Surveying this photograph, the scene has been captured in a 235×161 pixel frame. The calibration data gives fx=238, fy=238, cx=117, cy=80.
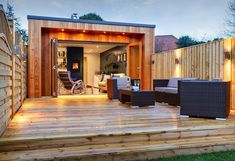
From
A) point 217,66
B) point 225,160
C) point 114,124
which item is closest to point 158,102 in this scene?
point 217,66

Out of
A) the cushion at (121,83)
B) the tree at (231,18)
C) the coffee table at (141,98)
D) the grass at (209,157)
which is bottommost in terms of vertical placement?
the grass at (209,157)

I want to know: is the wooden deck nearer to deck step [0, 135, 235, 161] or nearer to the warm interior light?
deck step [0, 135, 235, 161]

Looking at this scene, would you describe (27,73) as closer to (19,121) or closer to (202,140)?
(19,121)

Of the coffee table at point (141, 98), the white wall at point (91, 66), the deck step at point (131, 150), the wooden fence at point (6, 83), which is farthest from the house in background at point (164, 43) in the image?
the deck step at point (131, 150)

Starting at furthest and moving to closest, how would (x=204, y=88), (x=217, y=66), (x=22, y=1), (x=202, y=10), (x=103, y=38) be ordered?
(x=202, y=10)
(x=22, y=1)
(x=103, y=38)
(x=217, y=66)
(x=204, y=88)

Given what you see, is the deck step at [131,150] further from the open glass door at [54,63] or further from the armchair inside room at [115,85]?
the open glass door at [54,63]

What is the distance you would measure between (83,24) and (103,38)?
1.13 m

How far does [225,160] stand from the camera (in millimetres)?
2834

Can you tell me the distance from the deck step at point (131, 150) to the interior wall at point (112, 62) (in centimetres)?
846

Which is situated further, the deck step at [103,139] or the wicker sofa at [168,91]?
the wicker sofa at [168,91]

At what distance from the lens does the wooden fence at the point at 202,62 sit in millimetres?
5289

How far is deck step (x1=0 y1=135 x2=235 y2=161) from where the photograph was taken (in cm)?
257

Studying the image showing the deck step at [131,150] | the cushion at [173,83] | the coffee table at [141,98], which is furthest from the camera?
the cushion at [173,83]

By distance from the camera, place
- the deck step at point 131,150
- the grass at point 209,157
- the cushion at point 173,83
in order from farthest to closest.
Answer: the cushion at point 173,83, the grass at point 209,157, the deck step at point 131,150
